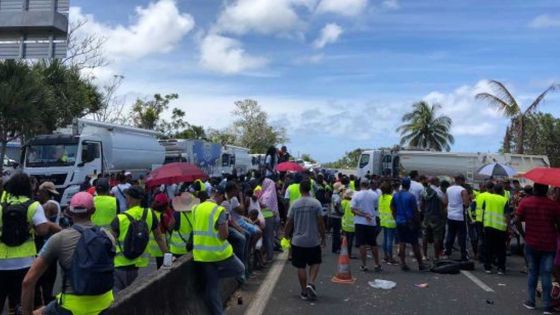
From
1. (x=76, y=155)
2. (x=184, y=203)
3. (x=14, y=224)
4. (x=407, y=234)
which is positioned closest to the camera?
(x=14, y=224)

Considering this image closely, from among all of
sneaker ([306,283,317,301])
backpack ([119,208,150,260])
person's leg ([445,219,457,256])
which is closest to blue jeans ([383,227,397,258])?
person's leg ([445,219,457,256])

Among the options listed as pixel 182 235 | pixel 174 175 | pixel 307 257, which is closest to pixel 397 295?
pixel 307 257

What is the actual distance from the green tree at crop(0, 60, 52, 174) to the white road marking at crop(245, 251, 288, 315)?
12.4m

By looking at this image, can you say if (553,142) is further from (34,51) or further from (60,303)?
(60,303)

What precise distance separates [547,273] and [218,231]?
188 inches

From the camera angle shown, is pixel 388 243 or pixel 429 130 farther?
pixel 429 130

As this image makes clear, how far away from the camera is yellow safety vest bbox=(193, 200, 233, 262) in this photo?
21.9 feet

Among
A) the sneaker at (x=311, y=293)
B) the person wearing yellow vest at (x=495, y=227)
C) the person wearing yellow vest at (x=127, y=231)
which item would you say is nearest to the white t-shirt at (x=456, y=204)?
the person wearing yellow vest at (x=495, y=227)

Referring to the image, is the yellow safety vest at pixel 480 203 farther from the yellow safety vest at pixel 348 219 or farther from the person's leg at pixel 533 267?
the person's leg at pixel 533 267

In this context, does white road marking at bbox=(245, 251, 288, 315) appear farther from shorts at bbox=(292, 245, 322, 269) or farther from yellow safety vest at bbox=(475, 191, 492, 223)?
yellow safety vest at bbox=(475, 191, 492, 223)

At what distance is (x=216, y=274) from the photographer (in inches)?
272

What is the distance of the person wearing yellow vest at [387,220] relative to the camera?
12.1 metres

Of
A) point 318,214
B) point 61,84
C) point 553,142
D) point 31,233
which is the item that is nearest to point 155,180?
point 318,214

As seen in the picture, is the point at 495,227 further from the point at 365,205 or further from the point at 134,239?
the point at 134,239
